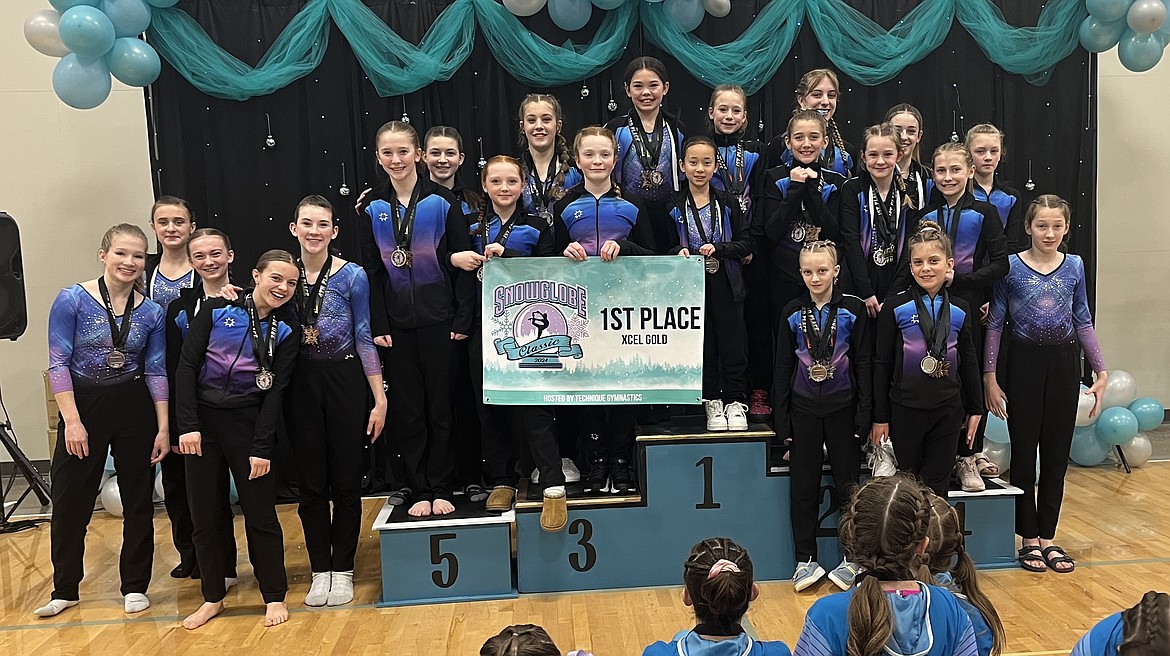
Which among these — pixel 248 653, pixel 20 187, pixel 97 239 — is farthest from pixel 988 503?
pixel 20 187

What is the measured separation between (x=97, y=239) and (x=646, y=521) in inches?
160

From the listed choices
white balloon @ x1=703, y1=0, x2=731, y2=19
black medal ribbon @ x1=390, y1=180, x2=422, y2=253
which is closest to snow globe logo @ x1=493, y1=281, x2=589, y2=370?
black medal ribbon @ x1=390, y1=180, x2=422, y2=253

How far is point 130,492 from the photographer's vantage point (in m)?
3.66

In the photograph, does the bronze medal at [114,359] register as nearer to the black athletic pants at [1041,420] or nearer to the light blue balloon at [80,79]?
the light blue balloon at [80,79]

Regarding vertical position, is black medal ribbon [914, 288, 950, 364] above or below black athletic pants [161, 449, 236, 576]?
above

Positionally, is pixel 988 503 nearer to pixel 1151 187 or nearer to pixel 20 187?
pixel 1151 187

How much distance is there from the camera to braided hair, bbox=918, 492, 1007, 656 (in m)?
1.93

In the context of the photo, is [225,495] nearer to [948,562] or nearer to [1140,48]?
[948,562]

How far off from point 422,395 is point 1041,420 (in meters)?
2.65

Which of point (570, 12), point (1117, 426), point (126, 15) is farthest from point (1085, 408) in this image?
point (126, 15)

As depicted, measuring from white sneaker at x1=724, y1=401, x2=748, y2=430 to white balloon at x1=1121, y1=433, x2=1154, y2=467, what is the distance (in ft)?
9.47

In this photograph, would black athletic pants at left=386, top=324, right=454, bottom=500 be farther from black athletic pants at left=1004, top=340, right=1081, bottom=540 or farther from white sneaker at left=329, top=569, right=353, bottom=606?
black athletic pants at left=1004, top=340, right=1081, bottom=540

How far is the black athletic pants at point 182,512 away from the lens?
366 centimetres

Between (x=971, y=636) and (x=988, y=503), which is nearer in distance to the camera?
(x=971, y=636)
